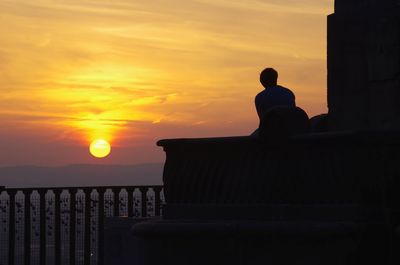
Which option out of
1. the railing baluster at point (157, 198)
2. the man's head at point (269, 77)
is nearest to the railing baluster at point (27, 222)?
the railing baluster at point (157, 198)

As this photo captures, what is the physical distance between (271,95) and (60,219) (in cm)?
1200

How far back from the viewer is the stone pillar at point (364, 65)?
14.2 m

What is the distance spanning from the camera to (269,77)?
14.5 m

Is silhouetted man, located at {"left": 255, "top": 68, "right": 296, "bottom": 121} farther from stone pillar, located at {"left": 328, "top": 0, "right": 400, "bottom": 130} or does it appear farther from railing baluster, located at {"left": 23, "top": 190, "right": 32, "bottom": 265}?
railing baluster, located at {"left": 23, "top": 190, "right": 32, "bottom": 265}

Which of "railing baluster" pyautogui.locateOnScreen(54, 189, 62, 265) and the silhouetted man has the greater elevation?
the silhouetted man

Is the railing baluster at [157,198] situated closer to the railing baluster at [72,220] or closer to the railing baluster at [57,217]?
the railing baluster at [72,220]

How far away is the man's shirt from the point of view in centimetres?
1440

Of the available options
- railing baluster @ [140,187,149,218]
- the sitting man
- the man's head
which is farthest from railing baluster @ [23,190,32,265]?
the man's head

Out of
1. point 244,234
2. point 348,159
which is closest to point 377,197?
point 348,159

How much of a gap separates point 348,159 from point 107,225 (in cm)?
575

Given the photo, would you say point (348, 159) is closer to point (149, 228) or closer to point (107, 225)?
point (149, 228)

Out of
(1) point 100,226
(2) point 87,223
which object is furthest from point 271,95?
(2) point 87,223

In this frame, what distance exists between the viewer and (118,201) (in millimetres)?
24938

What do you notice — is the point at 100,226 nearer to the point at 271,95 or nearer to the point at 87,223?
the point at 87,223
